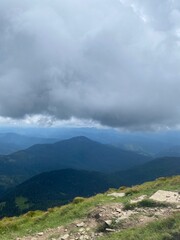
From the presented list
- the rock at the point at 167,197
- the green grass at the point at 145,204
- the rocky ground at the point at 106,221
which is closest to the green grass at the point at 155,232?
the rocky ground at the point at 106,221

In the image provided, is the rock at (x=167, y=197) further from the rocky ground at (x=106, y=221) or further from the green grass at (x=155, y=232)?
the green grass at (x=155, y=232)

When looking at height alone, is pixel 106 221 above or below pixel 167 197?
below

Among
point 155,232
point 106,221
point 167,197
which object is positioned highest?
point 167,197

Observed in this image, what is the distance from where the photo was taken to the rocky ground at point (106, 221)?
21688mm

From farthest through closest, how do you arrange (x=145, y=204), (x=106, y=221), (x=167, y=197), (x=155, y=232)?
(x=167, y=197)
(x=145, y=204)
(x=106, y=221)
(x=155, y=232)

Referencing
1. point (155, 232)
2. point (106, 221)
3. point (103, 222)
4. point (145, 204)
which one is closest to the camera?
point (155, 232)

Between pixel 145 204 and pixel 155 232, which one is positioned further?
pixel 145 204

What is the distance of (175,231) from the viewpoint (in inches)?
733

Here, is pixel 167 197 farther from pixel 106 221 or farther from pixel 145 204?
pixel 106 221

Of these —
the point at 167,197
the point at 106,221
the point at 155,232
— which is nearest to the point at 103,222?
the point at 106,221

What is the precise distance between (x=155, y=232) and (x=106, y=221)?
4470 millimetres

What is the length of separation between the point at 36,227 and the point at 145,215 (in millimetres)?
9531

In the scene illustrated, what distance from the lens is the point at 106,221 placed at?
22.7 metres

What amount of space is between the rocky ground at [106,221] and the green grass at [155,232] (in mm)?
1241
